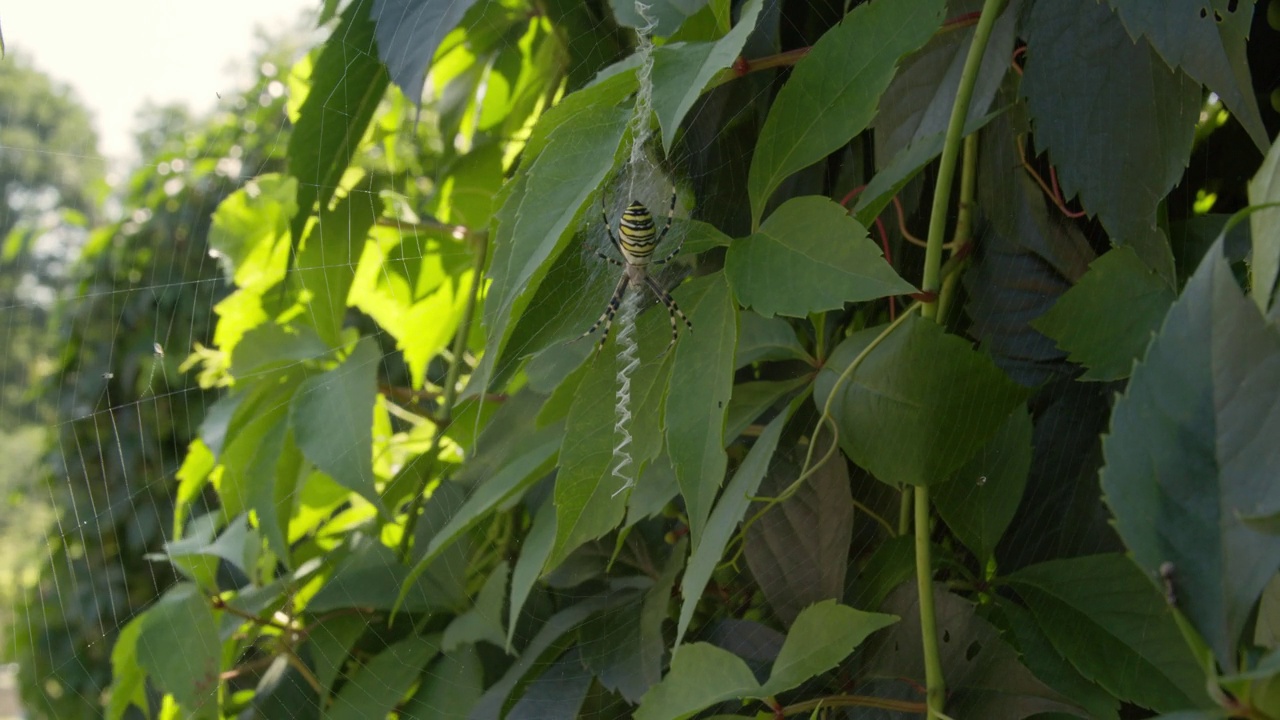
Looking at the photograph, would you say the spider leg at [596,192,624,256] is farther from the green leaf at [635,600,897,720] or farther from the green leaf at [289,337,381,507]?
the green leaf at [635,600,897,720]

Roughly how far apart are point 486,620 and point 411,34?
0.61m

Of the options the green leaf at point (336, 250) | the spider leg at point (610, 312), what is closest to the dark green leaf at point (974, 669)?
the spider leg at point (610, 312)

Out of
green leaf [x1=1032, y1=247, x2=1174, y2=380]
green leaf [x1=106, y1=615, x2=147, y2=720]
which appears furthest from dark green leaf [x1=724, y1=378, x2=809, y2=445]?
green leaf [x1=106, y1=615, x2=147, y2=720]

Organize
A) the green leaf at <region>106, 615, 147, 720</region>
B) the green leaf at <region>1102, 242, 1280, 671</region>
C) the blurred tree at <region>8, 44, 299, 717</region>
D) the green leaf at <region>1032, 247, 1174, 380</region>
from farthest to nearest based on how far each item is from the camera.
A: 1. the blurred tree at <region>8, 44, 299, 717</region>
2. the green leaf at <region>106, 615, 147, 720</region>
3. the green leaf at <region>1032, 247, 1174, 380</region>
4. the green leaf at <region>1102, 242, 1280, 671</region>

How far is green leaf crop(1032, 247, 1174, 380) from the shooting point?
662 mm

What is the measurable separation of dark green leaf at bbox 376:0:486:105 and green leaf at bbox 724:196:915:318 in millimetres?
333

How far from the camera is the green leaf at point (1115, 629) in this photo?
63 cm

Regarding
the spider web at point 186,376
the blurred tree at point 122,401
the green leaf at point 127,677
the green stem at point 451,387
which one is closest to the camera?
the spider web at point 186,376

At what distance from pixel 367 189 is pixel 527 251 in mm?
604

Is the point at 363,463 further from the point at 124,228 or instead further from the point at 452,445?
the point at 124,228

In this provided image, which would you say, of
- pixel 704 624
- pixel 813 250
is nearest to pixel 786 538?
pixel 704 624

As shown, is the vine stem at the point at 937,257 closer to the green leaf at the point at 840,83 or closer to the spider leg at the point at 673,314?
the green leaf at the point at 840,83

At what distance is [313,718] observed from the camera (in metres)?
1.25

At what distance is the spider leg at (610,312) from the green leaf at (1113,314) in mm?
300
